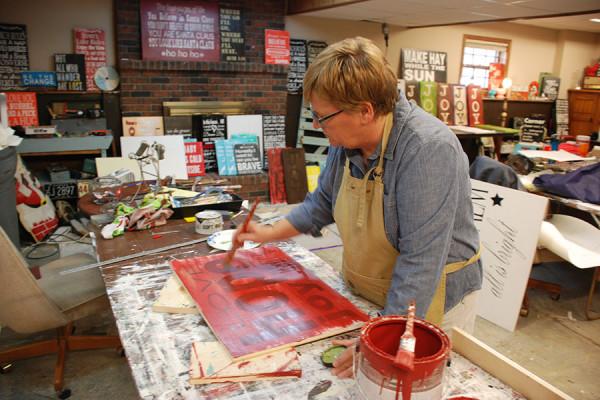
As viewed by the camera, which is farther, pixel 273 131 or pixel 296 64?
pixel 296 64

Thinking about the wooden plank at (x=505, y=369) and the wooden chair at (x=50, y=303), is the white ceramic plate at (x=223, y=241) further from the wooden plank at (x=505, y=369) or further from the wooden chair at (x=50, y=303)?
the wooden plank at (x=505, y=369)

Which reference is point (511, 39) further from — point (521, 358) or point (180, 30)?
point (521, 358)

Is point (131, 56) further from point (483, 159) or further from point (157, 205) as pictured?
point (483, 159)

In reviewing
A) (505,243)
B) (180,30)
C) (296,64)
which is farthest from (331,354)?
(296,64)

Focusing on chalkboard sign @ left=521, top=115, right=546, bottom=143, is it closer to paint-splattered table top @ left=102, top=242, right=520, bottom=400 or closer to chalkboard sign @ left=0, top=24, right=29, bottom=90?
chalkboard sign @ left=0, top=24, right=29, bottom=90

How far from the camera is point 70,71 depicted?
472 cm

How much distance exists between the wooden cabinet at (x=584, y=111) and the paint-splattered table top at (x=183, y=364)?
28.9ft

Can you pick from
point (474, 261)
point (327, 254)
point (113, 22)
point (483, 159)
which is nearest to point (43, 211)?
point (113, 22)

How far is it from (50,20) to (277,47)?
2.47 metres

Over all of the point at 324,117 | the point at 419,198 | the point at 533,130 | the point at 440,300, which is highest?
the point at 324,117

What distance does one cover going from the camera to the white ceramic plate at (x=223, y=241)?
186cm

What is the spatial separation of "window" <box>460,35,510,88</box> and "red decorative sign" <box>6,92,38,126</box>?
616 cm

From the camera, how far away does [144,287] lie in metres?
1.53

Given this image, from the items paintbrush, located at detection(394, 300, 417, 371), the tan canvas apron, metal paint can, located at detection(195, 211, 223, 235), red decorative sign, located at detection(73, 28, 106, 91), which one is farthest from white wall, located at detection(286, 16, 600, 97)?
paintbrush, located at detection(394, 300, 417, 371)
